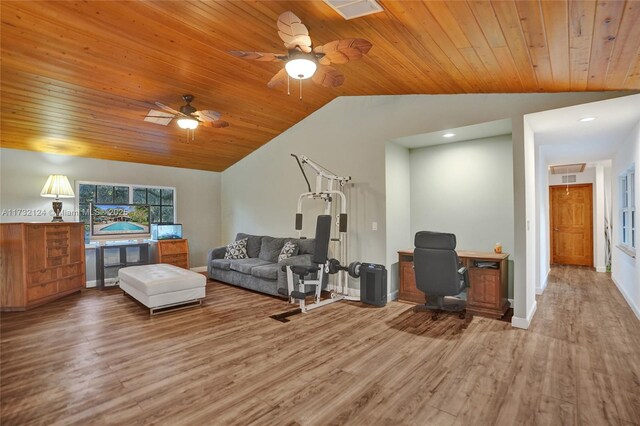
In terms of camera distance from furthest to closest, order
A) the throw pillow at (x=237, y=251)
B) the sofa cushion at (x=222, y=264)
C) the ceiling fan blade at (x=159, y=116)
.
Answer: the throw pillow at (x=237, y=251) < the sofa cushion at (x=222, y=264) < the ceiling fan blade at (x=159, y=116)

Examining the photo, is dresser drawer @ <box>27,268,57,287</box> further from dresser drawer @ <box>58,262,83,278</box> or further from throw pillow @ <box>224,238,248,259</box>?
throw pillow @ <box>224,238,248,259</box>

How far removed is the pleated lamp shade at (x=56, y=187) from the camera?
16.5 feet

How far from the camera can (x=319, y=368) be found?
8.70 ft

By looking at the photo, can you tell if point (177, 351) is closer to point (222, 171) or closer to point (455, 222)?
point (455, 222)

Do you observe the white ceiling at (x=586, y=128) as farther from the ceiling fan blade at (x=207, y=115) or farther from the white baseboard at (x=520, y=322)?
the ceiling fan blade at (x=207, y=115)

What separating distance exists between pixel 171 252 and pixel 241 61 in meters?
4.20

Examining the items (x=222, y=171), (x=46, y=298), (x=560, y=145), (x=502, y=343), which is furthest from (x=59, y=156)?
(x=560, y=145)

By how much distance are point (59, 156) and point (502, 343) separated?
23.5 ft

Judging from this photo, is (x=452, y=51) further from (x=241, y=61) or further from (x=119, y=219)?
(x=119, y=219)

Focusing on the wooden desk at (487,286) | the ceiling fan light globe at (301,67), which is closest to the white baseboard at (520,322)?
the wooden desk at (487,286)

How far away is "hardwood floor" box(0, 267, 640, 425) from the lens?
6.77 ft

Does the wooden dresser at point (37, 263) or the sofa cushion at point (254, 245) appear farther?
the sofa cushion at point (254, 245)

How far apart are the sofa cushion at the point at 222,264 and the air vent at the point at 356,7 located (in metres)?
4.55

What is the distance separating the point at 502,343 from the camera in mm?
3137
